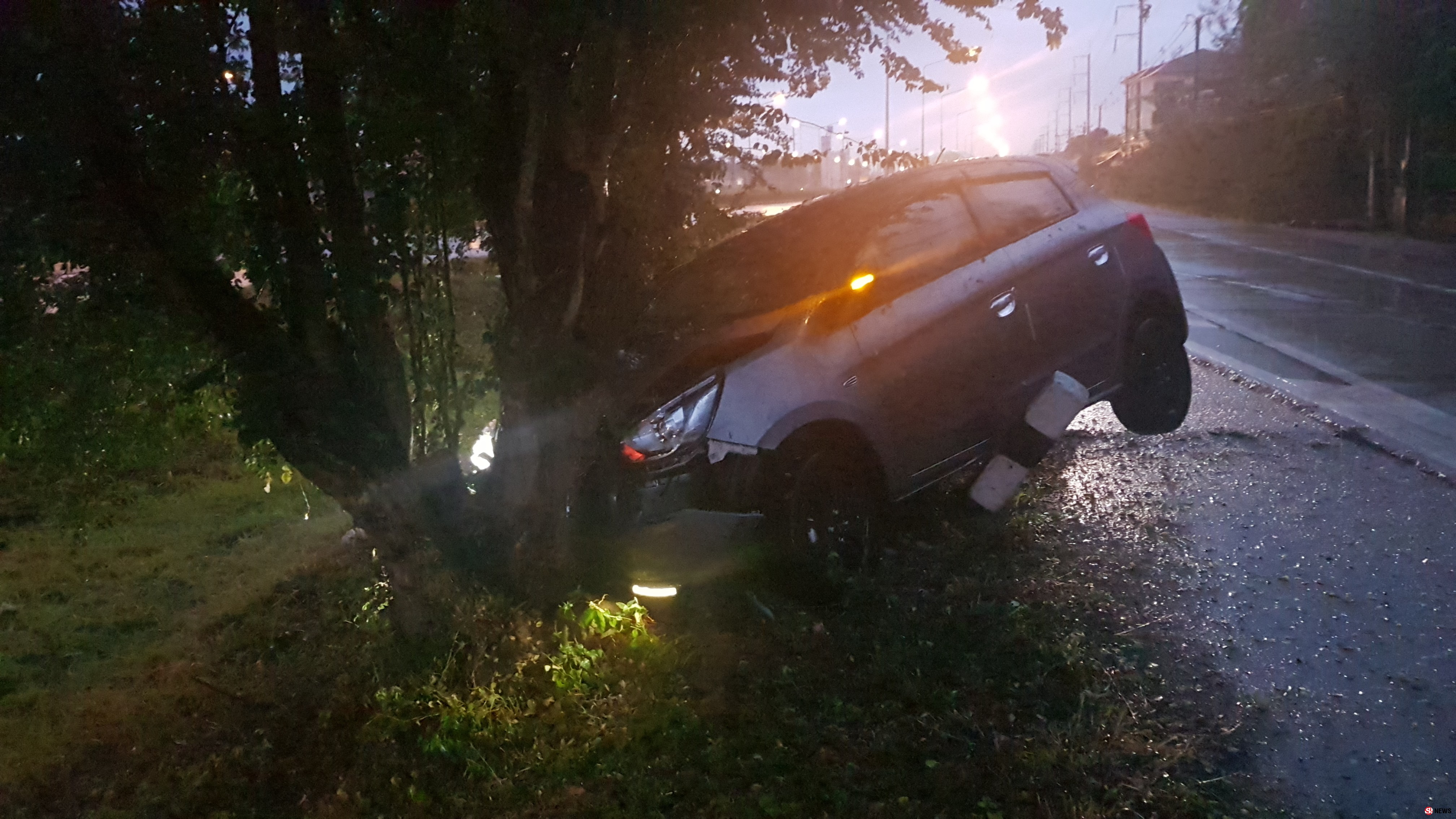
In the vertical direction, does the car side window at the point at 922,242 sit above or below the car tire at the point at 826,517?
above

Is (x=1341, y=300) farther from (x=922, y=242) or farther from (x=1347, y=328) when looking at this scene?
(x=922, y=242)

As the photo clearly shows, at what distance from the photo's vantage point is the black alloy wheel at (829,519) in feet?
15.4

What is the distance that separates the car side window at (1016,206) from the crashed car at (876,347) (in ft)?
0.04

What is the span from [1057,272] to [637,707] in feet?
11.3

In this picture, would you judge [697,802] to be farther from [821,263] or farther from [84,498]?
[84,498]

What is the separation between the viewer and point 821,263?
16.9 feet

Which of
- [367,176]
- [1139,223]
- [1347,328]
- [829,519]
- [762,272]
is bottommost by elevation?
[1347,328]

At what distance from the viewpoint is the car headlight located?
4.54m

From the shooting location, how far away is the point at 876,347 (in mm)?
4945

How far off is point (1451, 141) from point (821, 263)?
84.5 feet

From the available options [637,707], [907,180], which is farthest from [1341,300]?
[637,707]

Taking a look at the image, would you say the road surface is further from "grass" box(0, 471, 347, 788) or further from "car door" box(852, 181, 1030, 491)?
"grass" box(0, 471, 347, 788)

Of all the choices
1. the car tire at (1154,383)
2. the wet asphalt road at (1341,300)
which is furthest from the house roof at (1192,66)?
the car tire at (1154,383)

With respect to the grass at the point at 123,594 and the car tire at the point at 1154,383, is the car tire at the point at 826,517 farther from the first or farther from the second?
the grass at the point at 123,594
